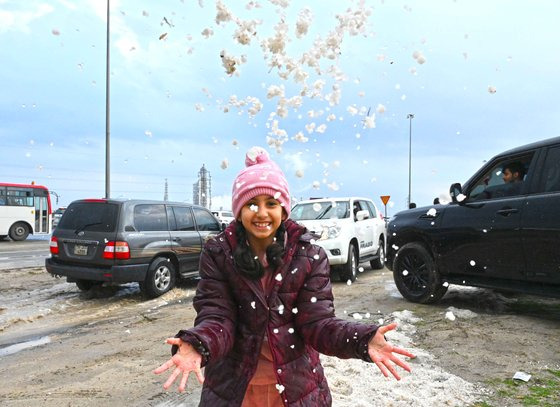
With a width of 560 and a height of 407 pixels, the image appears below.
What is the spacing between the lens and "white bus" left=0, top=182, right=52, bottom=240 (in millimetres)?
22594

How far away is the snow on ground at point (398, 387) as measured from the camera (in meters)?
3.27

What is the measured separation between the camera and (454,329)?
5.12 meters

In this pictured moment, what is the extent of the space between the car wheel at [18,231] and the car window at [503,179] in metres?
23.5

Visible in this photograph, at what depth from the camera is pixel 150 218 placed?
8.62 meters

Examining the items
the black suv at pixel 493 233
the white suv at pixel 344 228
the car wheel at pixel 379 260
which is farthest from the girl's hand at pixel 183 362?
the car wheel at pixel 379 260

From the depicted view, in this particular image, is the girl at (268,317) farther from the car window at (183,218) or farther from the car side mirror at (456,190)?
the car window at (183,218)

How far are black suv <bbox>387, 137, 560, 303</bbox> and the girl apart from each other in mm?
3996

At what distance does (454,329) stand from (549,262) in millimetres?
1267

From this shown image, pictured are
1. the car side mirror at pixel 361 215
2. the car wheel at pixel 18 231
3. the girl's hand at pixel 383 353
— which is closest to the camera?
the girl's hand at pixel 383 353

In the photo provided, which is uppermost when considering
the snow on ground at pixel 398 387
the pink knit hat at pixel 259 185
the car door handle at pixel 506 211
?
the pink knit hat at pixel 259 185

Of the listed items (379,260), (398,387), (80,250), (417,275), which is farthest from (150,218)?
(398,387)

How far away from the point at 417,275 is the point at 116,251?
4.95m

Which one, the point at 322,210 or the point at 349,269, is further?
the point at 322,210

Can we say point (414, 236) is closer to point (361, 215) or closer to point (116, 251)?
point (361, 215)
